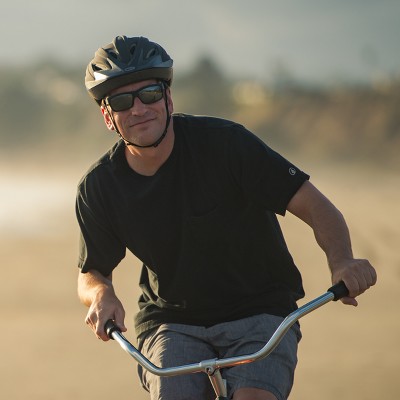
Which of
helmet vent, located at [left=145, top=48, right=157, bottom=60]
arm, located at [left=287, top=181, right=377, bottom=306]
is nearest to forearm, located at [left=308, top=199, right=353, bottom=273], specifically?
arm, located at [left=287, top=181, right=377, bottom=306]

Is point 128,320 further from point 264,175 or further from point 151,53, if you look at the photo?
point 264,175

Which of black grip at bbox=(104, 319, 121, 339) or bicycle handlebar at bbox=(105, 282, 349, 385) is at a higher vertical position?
black grip at bbox=(104, 319, 121, 339)

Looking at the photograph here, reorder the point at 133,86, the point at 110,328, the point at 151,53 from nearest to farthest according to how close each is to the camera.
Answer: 1. the point at 110,328
2. the point at 133,86
3. the point at 151,53

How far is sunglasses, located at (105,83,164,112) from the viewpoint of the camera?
16.7 feet

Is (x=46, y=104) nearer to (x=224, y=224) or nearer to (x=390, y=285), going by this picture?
(x=390, y=285)

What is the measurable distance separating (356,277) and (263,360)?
0.60 m

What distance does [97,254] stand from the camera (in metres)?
5.31

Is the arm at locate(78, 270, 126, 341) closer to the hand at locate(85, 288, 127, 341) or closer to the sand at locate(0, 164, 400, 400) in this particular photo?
the hand at locate(85, 288, 127, 341)

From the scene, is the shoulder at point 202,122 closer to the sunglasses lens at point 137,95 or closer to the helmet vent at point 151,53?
the sunglasses lens at point 137,95

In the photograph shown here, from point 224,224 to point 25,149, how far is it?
35700mm

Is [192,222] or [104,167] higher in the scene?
[104,167]

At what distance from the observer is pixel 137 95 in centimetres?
511

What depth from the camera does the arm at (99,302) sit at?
480cm

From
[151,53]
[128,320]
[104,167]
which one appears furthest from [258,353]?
[128,320]
